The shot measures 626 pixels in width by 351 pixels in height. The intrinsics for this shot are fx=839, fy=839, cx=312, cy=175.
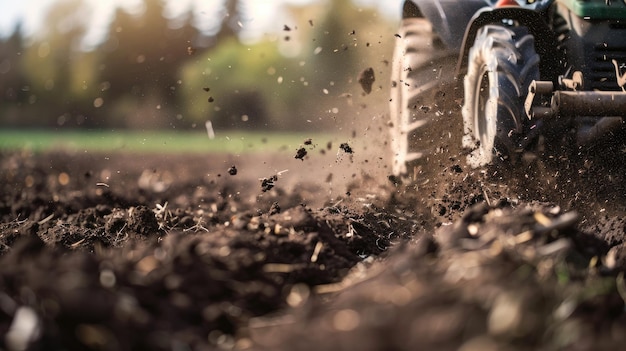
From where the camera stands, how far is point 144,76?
113ft

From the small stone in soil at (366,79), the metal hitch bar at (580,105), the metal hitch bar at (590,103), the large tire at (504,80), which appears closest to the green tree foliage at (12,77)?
the small stone in soil at (366,79)

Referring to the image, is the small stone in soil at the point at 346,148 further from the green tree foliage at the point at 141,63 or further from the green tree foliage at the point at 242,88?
the green tree foliage at the point at 141,63

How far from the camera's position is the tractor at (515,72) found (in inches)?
215

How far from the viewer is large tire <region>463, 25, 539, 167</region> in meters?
5.60

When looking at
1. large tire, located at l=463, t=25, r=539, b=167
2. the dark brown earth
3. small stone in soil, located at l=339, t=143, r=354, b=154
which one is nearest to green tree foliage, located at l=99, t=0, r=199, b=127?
small stone in soil, located at l=339, t=143, r=354, b=154

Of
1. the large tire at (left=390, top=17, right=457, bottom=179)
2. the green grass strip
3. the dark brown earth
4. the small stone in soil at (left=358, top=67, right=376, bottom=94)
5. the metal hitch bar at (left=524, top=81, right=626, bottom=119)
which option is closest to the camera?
the dark brown earth

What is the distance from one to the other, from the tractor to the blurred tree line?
2228 cm

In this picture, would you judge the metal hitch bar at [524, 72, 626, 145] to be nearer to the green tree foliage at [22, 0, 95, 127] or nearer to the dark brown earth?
the dark brown earth

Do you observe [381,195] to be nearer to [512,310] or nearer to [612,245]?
[612,245]

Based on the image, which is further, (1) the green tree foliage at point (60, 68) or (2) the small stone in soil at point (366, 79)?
(1) the green tree foliage at point (60, 68)

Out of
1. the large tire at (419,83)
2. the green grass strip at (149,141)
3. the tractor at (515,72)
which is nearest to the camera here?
the tractor at (515,72)

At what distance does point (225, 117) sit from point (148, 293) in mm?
30460

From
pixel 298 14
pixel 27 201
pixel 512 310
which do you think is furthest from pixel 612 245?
pixel 298 14

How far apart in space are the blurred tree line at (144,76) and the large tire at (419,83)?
22009 mm
